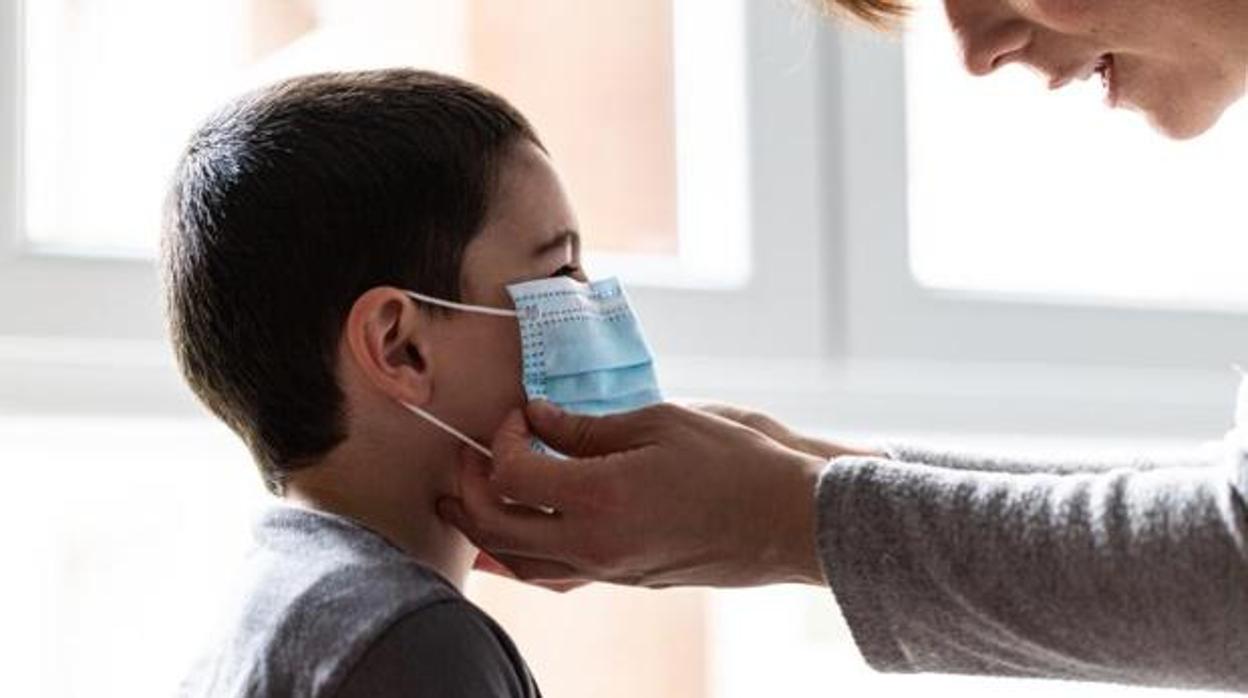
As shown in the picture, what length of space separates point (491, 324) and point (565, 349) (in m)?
0.05

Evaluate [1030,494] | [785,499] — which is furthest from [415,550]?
[1030,494]

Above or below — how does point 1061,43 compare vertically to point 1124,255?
above

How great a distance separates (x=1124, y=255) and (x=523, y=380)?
3.59 ft

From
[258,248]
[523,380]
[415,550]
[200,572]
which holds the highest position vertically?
[258,248]

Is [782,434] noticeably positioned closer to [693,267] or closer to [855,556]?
[855,556]

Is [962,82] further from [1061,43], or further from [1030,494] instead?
[1030,494]

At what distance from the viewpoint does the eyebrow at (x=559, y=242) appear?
60.1 inches

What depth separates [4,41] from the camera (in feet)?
5.70

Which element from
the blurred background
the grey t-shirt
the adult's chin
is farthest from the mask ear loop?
the adult's chin

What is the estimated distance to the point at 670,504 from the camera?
1.31m

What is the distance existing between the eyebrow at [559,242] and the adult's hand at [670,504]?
183 mm

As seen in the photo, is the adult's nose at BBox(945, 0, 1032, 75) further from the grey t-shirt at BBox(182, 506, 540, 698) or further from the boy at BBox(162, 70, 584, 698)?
the grey t-shirt at BBox(182, 506, 540, 698)

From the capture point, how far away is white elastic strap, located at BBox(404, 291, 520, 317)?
1.47 m

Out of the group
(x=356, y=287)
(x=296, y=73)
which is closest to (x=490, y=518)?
(x=356, y=287)
